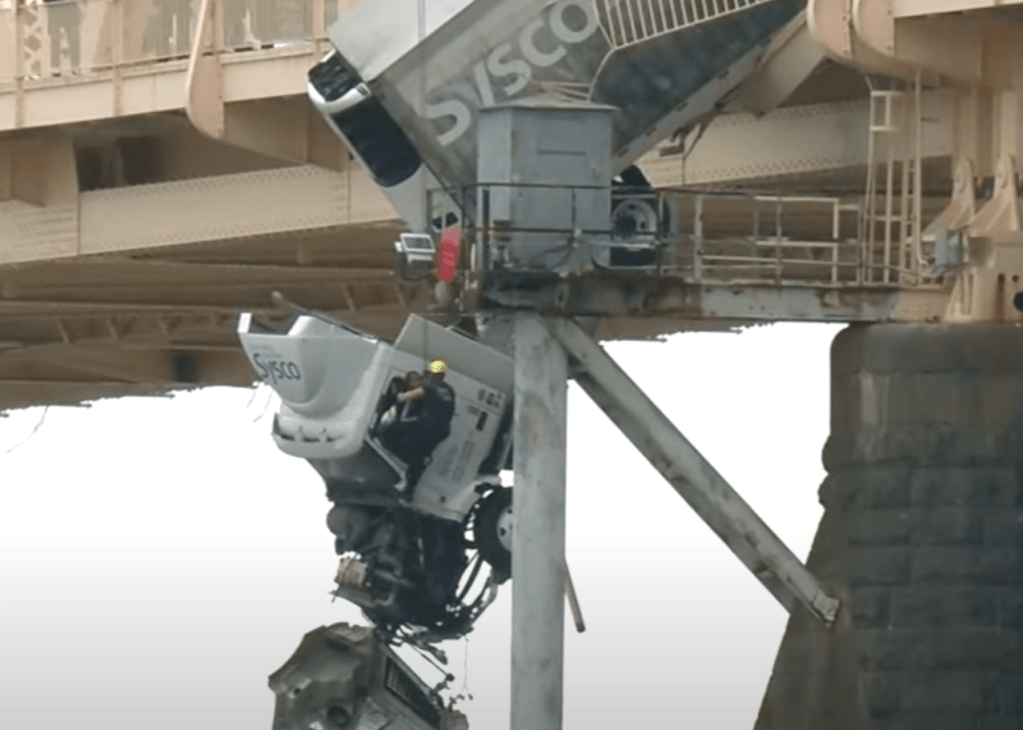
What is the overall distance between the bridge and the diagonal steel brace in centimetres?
32

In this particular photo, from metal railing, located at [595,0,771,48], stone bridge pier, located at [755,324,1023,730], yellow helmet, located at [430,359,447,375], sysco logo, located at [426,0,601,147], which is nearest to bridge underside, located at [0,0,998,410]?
yellow helmet, located at [430,359,447,375]

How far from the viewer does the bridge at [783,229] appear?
40.7 meters

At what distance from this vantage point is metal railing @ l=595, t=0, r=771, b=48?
42.3 m

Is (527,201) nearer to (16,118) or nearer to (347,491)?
(347,491)

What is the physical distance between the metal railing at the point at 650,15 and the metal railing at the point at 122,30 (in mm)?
6805

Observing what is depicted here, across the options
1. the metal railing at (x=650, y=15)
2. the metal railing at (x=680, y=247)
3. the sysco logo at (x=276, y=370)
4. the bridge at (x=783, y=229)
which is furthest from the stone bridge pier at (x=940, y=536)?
the sysco logo at (x=276, y=370)

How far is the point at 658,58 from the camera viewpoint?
42531 millimetres

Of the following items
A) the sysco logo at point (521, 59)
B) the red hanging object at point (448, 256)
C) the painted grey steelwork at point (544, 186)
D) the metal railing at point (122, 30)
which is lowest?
the red hanging object at point (448, 256)

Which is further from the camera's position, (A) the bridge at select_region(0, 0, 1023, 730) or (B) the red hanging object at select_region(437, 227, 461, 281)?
(A) the bridge at select_region(0, 0, 1023, 730)

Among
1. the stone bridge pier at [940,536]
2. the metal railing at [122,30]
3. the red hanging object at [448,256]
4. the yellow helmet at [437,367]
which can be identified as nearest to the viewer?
the red hanging object at [448,256]

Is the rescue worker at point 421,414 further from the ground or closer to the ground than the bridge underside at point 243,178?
closer to the ground

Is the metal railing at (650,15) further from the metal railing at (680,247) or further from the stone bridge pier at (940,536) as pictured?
the stone bridge pier at (940,536)

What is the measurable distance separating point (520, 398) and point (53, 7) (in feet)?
46.3

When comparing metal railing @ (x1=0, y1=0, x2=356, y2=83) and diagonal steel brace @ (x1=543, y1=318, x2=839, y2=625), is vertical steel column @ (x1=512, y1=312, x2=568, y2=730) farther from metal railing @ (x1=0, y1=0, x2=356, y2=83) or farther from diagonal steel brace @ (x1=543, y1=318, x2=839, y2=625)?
metal railing @ (x1=0, y1=0, x2=356, y2=83)
